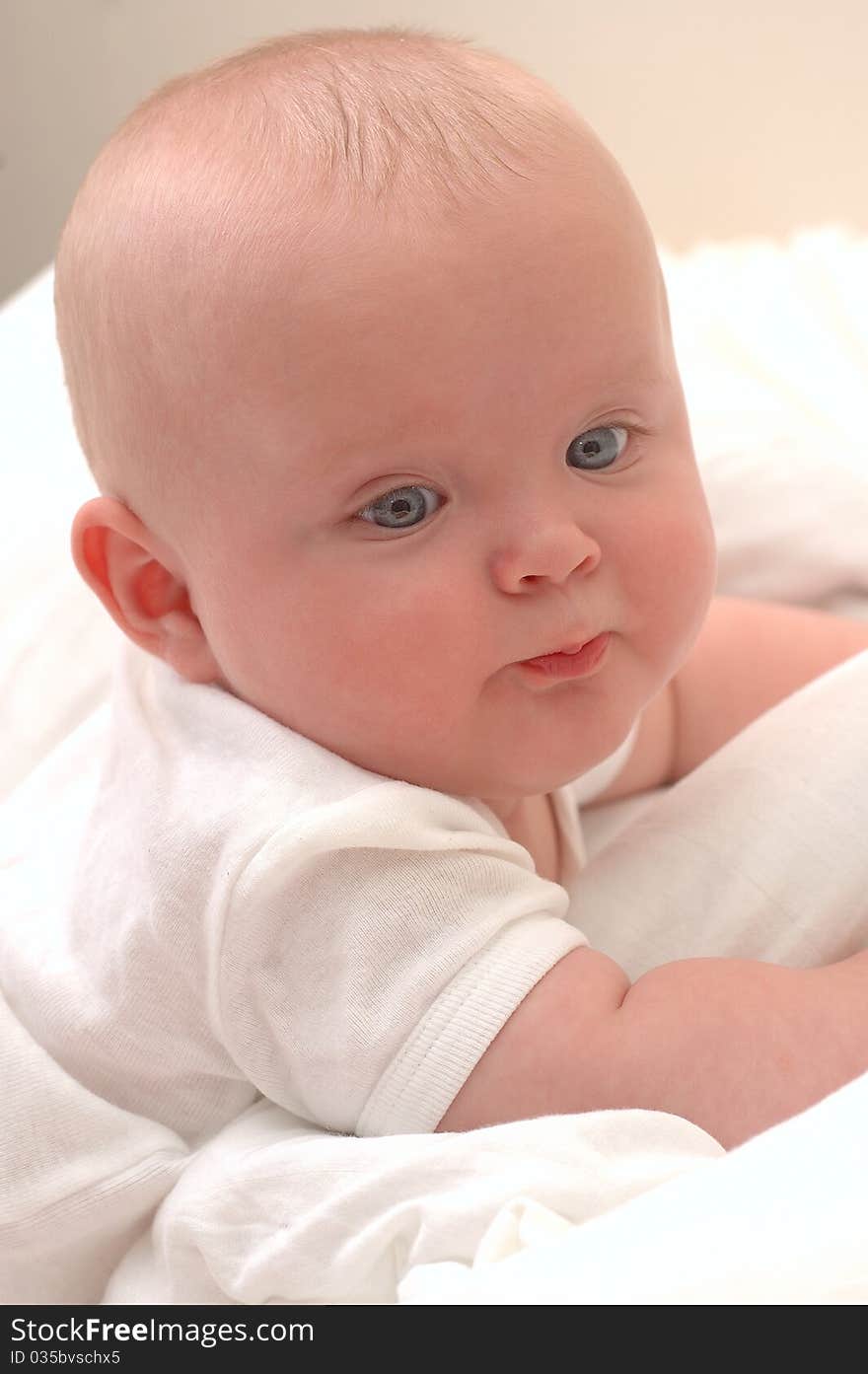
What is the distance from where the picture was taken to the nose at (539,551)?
0.77 meters

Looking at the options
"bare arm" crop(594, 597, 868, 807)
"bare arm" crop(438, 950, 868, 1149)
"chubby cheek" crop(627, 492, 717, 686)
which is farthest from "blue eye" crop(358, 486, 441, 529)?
"bare arm" crop(594, 597, 868, 807)

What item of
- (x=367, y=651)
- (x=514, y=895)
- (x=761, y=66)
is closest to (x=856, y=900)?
(x=514, y=895)

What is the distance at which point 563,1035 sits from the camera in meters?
0.76

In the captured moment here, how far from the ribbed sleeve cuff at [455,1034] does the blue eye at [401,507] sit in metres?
0.22

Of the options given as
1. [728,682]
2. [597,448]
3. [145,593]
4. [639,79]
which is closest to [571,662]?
[597,448]

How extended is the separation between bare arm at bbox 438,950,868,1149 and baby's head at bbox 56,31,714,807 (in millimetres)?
138

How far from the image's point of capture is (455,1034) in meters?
0.76

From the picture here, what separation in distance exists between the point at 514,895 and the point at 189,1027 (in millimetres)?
196

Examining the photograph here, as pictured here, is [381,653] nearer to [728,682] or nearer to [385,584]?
[385,584]

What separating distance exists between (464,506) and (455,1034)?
26 cm

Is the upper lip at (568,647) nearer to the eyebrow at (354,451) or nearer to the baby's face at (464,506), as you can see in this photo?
the baby's face at (464,506)

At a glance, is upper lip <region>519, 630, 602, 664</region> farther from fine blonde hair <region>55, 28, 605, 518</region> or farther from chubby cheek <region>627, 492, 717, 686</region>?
fine blonde hair <region>55, 28, 605, 518</region>

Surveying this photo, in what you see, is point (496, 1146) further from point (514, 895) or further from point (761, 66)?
point (761, 66)

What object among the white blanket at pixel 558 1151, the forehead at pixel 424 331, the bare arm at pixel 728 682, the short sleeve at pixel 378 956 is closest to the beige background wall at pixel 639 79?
the white blanket at pixel 558 1151
